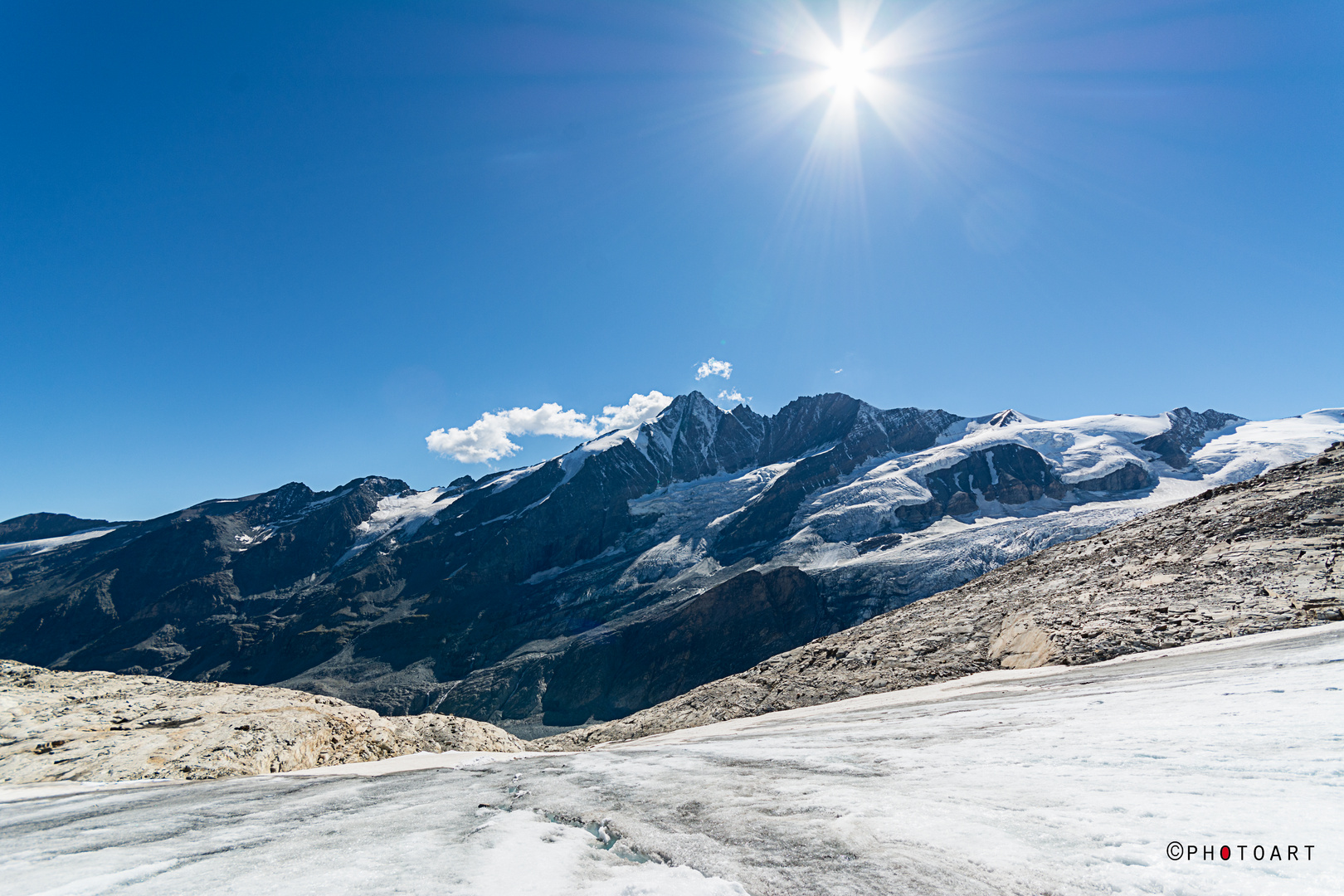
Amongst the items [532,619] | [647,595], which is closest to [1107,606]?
[647,595]

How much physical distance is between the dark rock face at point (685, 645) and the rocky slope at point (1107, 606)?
282ft

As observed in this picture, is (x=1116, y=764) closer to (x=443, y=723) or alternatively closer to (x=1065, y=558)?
(x=443, y=723)

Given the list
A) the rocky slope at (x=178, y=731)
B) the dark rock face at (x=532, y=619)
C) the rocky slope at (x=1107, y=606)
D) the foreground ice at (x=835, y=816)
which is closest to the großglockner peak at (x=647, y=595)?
the dark rock face at (x=532, y=619)

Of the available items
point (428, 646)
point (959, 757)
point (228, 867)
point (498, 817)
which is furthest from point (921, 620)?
point (428, 646)

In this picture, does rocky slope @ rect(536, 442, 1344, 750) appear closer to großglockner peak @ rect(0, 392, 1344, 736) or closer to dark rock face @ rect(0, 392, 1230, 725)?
großglockner peak @ rect(0, 392, 1344, 736)

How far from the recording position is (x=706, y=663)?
108 metres

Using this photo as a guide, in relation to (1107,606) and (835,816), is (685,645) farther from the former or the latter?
(835,816)

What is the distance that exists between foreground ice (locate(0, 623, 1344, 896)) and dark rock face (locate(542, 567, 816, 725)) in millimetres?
99364

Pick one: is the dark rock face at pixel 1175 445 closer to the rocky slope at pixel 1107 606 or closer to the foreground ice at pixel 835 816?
the rocky slope at pixel 1107 606

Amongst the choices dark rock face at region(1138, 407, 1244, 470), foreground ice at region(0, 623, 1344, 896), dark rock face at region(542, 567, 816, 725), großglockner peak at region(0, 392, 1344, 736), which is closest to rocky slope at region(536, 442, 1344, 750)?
foreground ice at region(0, 623, 1344, 896)

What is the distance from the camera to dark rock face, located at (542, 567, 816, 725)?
10481 centimetres

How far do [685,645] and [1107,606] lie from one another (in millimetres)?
104191

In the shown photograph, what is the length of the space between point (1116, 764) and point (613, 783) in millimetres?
6063

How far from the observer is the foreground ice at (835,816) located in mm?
3795
